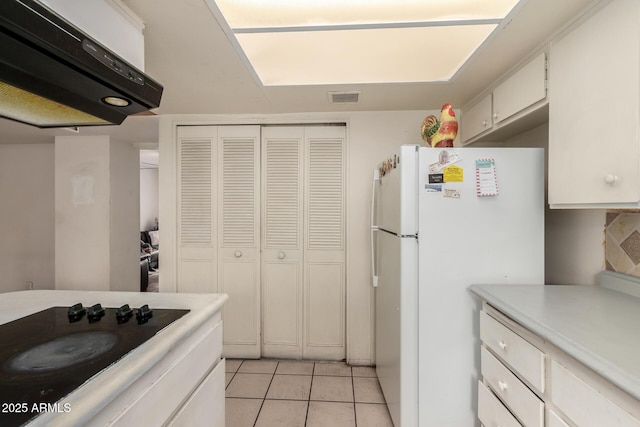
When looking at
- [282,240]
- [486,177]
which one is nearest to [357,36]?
[486,177]

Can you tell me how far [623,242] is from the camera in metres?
1.33

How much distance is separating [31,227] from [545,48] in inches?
215

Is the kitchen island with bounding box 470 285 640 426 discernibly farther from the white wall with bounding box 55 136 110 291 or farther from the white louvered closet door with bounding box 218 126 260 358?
the white wall with bounding box 55 136 110 291

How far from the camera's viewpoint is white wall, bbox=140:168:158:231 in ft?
21.3

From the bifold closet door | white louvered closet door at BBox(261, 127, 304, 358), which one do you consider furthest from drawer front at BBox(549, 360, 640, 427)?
white louvered closet door at BBox(261, 127, 304, 358)

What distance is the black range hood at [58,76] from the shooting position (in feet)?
2.12

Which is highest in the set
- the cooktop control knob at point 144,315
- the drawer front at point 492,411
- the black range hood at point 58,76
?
the black range hood at point 58,76

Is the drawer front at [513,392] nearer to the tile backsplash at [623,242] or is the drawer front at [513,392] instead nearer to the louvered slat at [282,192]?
the tile backsplash at [623,242]

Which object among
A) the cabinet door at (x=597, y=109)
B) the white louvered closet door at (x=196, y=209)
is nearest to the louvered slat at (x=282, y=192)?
the white louvered closet door at (x=196, y=209)

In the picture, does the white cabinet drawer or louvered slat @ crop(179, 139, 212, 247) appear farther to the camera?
louvered slat @ crop(179, 139, 212, 247)

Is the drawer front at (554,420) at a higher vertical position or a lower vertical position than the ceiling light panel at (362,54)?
lower

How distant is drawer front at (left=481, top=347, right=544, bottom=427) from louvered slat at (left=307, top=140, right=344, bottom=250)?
53.7 inches

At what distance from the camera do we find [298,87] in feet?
Answer: 6.29

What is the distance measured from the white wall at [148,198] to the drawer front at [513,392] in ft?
23.4
